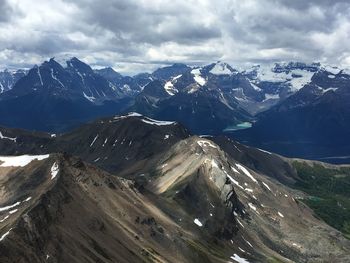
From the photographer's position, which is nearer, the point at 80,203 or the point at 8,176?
the point at 80,203

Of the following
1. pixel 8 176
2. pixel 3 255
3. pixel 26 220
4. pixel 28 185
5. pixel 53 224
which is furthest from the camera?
pixel 8 176

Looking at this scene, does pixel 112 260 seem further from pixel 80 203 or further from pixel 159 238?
pixel 159 238

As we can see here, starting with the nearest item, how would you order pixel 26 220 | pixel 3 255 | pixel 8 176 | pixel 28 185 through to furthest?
pixel 3 255, pixel 26 220, pixel 28 185, pixel 8 176

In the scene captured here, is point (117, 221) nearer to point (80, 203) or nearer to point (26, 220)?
point (80, 203)

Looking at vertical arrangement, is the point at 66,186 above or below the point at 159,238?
above

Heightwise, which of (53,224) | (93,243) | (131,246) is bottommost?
(131,246)

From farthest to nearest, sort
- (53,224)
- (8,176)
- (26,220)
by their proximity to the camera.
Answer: (8,176), (53,224), (26,220)

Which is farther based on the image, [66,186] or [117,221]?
[117,221]

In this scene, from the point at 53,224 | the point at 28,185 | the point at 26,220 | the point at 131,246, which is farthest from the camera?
the point at 28,185

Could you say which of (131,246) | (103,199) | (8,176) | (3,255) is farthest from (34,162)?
(3,255)

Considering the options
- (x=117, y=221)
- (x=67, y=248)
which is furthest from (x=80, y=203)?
(x=67, y=248)
